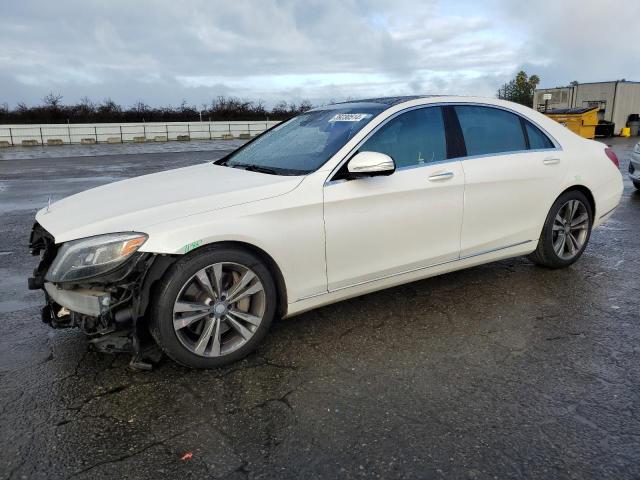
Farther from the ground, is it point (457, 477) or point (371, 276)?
point (371, 276)

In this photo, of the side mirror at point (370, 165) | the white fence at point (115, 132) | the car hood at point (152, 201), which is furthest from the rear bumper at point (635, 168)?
the white fence at point (115, 132)

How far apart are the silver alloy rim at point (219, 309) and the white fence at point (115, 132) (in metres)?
39.2

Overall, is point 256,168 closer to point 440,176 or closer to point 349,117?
point 349,117

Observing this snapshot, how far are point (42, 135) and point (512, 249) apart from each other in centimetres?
4215

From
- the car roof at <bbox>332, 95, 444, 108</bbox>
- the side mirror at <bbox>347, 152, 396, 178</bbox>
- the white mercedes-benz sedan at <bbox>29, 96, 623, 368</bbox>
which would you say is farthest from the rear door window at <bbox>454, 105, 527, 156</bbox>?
the side mirror at <bbox>347, 152, 396, 178</bbox>

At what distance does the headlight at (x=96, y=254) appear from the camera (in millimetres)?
2969

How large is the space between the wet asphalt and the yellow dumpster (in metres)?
25.4

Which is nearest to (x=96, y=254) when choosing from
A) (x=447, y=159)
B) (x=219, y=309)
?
(x=219, y=309)

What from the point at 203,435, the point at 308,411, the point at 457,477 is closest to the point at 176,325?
the point at 203,435

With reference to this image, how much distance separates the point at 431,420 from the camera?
2.75 m

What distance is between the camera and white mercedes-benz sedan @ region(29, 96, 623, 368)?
10.0ft

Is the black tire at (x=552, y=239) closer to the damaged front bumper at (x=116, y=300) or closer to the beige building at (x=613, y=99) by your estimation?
the damaged front bumper at (x=116, y=300)

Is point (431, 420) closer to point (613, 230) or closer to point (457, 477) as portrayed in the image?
point (457, 477)

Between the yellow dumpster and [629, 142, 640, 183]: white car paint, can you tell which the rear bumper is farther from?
the yellow dumpster
